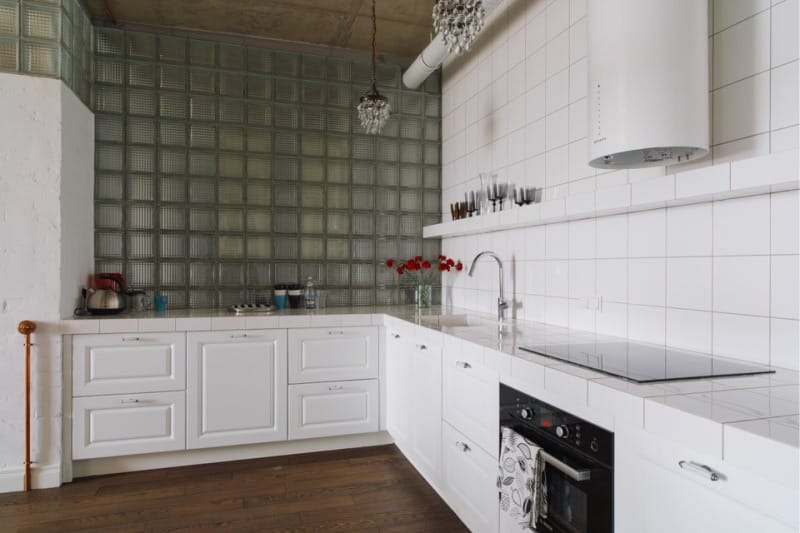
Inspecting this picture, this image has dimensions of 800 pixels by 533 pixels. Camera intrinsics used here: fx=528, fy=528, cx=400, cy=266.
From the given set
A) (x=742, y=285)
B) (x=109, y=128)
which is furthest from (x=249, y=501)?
(x=109, y=128)

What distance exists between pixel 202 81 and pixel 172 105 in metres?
0.25

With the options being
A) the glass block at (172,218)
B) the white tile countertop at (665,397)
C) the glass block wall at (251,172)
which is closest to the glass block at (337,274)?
the glass block wall at (251,172)

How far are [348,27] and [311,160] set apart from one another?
2.89 feet

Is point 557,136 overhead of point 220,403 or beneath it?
overhead

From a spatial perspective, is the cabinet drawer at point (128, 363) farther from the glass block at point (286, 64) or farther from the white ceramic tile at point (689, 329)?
the white ceramic tile at point (689, 329)

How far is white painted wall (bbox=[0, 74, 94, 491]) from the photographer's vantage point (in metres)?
2.60

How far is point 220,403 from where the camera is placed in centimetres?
294

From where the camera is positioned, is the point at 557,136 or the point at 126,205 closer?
the point at 557,136

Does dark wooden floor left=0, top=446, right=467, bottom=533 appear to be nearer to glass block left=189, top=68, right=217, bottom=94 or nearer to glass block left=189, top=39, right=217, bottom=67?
glass block left=189, top=68, right=217, bottom=94

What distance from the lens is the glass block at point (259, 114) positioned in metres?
3.48

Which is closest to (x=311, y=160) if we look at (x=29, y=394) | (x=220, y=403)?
(x=220, y=403)

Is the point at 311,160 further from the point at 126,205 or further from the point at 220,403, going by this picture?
the point at 220,403

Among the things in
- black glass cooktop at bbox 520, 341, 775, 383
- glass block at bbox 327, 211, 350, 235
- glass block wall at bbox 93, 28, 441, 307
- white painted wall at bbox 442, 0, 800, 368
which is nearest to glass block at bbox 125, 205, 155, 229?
glass block wall at bbox 93, 28, 441, 307

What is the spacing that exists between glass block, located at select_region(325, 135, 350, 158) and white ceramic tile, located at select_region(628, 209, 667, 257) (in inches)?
84.6
